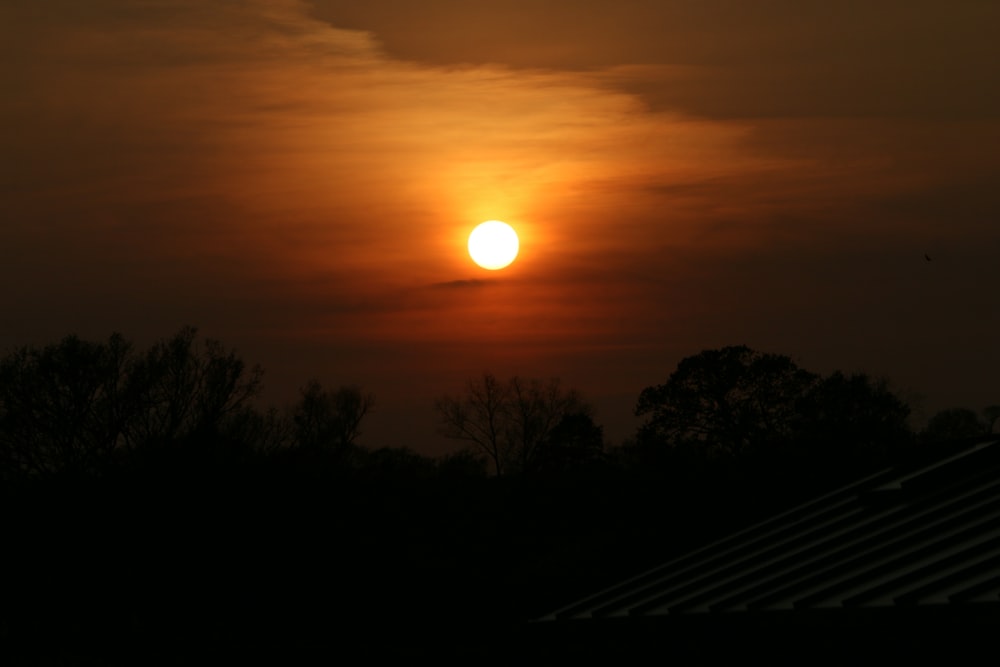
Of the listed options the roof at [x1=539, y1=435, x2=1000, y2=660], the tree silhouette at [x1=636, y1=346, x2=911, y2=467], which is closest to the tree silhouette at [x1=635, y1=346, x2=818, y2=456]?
the tree silhouette at [x1=636, y1=346, x2=911, y2=467]

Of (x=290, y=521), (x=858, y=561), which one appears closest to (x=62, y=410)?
(x=290, y=521)

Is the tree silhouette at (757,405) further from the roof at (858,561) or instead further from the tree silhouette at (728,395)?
the roof at (858,561)

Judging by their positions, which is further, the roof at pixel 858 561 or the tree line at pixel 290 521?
the tree line at pixel 290 521

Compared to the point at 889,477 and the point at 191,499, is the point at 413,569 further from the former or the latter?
the point at 889,477

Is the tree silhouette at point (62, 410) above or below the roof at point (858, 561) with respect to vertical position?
above

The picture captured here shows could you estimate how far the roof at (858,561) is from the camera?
1526 cm

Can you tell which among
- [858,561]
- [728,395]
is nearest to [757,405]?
[728,395]

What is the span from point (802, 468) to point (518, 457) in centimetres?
3714

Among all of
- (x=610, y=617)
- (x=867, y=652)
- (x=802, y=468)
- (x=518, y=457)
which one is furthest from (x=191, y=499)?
(x=518, y=457)

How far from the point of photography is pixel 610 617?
1917cm

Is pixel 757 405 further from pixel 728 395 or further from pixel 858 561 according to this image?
pixel 858 561

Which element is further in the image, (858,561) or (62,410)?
(62,410)

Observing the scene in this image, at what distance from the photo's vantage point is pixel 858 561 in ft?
57.2

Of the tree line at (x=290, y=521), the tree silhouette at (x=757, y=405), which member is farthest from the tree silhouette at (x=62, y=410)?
the tree silhouette at (x=757, y=405)
